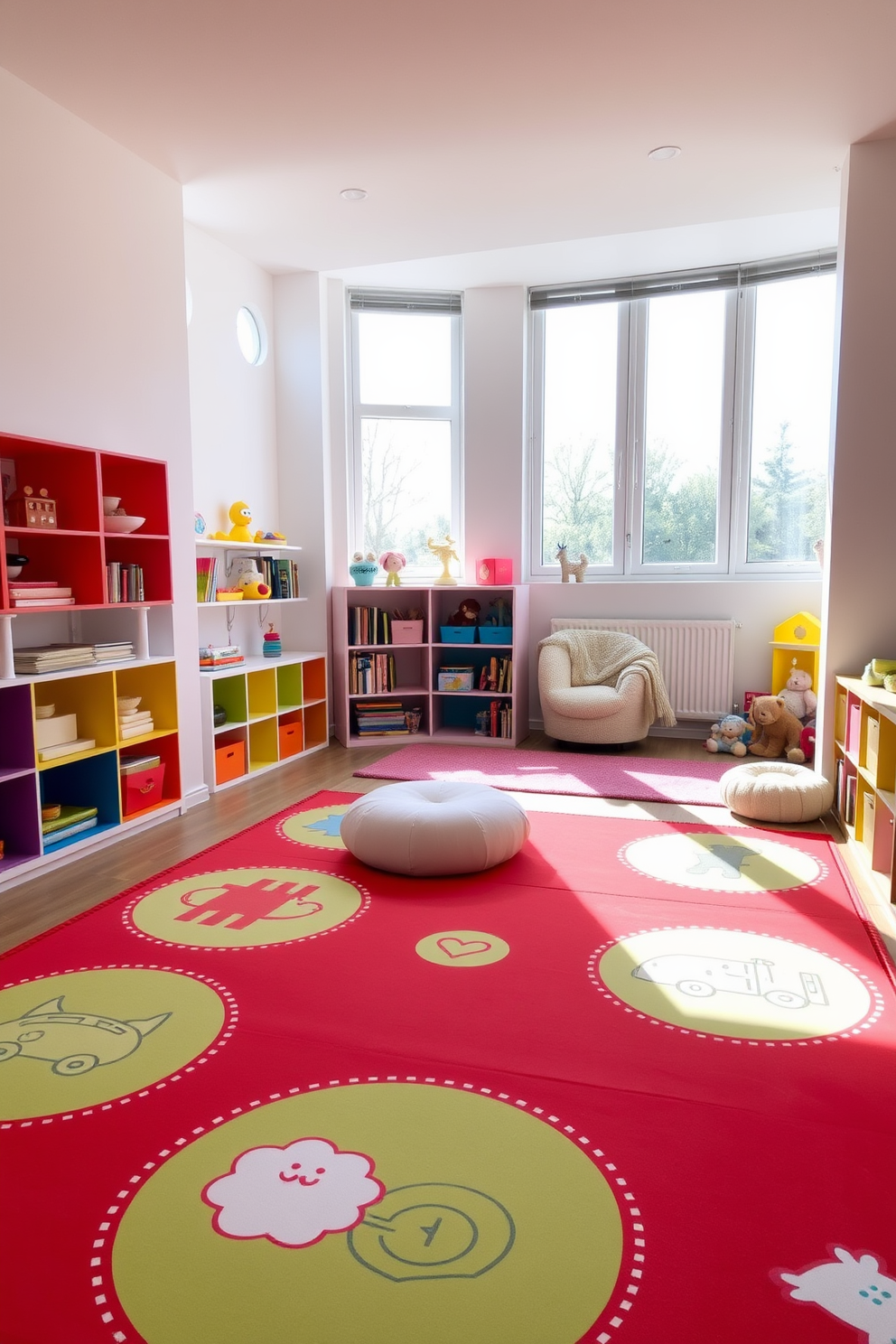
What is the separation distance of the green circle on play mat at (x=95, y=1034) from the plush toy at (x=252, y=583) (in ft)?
9.58

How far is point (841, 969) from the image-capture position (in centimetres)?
249

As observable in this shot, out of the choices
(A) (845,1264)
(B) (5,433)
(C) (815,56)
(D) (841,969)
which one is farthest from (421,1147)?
(C) (815,56)

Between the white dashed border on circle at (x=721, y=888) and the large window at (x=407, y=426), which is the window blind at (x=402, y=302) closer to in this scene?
the large window at (x=407, y=426)

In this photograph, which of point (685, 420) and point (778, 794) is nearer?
point (778, 794)

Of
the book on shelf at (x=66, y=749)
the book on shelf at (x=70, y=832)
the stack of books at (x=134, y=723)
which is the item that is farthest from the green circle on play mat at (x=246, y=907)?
the stack of books at (x=134, y=723)

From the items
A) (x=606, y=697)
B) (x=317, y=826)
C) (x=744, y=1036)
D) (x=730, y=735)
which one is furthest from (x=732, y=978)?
(x=730, y=735)

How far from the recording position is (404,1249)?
4.85 ft

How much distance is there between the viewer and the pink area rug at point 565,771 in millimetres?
4504

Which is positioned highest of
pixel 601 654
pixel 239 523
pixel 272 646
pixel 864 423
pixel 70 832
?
pixel 864 423

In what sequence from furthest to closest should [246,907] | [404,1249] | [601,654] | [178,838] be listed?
[601,654]
[178,838]
[246,907]
[404,1249]

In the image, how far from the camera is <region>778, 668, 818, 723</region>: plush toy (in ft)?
17.7

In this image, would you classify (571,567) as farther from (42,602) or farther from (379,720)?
(42,602)

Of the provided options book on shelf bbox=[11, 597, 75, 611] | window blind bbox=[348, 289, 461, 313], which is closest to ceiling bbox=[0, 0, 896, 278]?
window blind bbox=[348, 289, 461, 313]

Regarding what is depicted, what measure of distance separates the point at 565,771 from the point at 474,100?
10.8 feet
